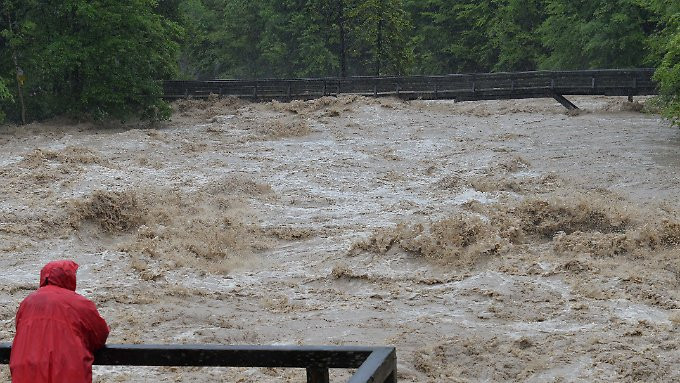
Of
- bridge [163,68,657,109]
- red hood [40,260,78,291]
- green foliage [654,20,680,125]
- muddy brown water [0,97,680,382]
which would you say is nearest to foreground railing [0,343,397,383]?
red hood [40,260,78,291]

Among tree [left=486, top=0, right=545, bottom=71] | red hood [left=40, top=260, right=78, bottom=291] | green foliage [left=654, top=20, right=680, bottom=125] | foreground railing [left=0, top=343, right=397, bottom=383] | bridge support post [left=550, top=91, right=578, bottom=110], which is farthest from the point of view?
tree [left=486, top=0, right=545, bottom=71]

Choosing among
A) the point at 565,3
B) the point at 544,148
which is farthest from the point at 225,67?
the point at 544,148

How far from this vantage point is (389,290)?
504 inches

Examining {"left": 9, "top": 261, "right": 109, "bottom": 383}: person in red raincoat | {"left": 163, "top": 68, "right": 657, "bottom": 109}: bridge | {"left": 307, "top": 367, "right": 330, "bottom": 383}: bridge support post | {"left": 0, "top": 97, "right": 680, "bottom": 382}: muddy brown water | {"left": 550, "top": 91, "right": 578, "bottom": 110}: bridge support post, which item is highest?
{"left": 307, "top": 367, "right": 330, "bottom": 383}: bridge support post

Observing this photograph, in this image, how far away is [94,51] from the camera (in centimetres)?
3166

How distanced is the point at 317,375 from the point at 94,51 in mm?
29784

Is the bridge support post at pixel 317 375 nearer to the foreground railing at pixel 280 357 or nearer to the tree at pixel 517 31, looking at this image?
the foreground railing at pixel 280 357

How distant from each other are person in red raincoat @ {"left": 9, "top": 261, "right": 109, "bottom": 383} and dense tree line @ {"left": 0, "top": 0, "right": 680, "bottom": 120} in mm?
19526

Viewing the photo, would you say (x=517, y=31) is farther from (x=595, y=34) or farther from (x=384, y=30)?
(x=595, y=34)

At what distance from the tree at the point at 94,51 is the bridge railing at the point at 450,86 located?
411cm

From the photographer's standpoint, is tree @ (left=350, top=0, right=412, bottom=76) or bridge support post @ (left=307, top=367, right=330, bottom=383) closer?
bridge support post @ (left=307, top=367, right=330, bottom=383)

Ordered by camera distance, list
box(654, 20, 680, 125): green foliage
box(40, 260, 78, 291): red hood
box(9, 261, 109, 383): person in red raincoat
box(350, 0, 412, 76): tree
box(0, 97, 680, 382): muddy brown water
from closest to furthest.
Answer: box(9, 261, 109, 383): person in red raincoat, box(40, 260, 78, 291): red hood, box(0, 97, 680, 382): muddy brown water, box(654, 20, 680, 125): green foliage, box(350, 0, 412, 76): tree

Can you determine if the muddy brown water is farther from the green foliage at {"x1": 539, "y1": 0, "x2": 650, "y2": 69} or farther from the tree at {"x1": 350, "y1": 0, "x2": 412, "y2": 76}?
the tree at {"x1": 350, "y1": 0, "x2": 412, "y2": 76}

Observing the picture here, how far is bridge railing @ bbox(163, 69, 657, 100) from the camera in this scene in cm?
3216
